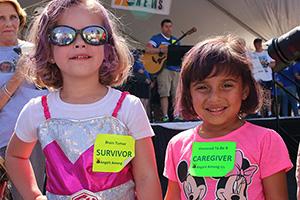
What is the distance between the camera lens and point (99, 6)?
4.88 feet

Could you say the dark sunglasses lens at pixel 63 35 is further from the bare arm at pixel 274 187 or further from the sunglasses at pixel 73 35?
the bare arm at pixel 274 187

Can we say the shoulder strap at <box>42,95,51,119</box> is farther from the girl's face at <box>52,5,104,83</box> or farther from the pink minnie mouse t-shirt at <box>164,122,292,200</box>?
the pink minnie mouse t-shirt at <box>164,122,292,200</box>

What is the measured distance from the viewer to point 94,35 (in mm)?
1420

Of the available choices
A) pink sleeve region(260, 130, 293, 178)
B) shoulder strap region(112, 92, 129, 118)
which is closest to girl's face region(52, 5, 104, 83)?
shoulder strap region(112, 92, 129, 118)

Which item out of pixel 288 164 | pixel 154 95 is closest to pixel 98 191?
pixel 288 164

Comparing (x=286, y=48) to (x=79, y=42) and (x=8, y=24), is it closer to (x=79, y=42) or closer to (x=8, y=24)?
(x=79, y=42)

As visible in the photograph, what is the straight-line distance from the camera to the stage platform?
3195 millimetres

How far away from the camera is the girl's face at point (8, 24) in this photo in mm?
2314

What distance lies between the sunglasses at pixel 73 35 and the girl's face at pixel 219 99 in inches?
13.6

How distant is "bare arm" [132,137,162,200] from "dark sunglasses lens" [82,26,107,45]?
0.32 meters

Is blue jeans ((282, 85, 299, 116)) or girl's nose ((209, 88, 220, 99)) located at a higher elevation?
girl's nose ((209, 88, 220, 99))

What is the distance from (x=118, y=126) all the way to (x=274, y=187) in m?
0.49

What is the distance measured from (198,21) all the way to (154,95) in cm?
213

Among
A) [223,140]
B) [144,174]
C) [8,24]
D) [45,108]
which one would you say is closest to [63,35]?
[45,108]
